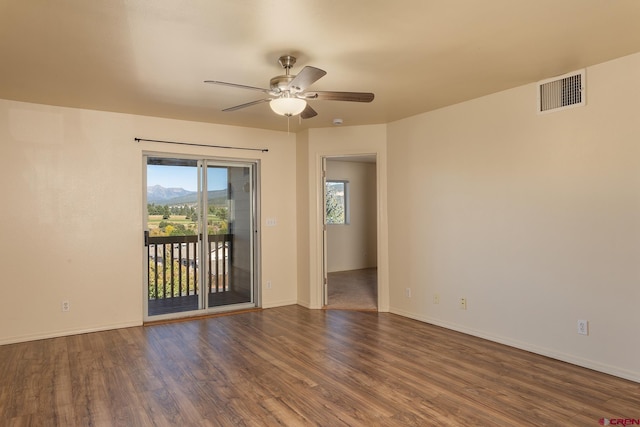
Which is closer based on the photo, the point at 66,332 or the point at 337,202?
the point at 66,332

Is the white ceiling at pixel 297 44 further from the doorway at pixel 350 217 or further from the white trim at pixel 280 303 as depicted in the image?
the doorway at pixel 350 217

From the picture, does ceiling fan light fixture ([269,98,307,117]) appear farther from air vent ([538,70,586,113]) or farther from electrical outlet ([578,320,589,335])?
electrical outlet ([578,320,589,335])

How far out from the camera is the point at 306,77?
7.95ft

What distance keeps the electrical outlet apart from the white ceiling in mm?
2132

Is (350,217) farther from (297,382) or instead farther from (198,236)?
(297,382)

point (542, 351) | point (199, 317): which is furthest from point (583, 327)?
Answer: point (199, 317)

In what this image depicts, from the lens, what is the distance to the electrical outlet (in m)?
3.15

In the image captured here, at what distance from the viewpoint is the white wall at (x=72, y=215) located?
3.91 meters

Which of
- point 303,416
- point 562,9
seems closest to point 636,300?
point 562,9

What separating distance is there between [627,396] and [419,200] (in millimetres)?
2632

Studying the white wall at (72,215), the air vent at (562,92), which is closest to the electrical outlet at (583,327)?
the air vent at (562,92)

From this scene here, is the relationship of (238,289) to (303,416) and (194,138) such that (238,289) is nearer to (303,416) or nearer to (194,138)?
(194,138)

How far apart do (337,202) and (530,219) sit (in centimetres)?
517

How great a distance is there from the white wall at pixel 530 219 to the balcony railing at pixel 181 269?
2.42 m
